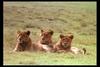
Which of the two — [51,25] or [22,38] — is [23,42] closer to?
[22,38]

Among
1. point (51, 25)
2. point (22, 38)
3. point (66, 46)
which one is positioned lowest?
point (66, 46)

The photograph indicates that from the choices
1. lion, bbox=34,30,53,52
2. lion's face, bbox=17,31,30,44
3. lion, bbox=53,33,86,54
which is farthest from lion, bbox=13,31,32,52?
lion, bbox=53,33,86,54

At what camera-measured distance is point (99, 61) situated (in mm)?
4023

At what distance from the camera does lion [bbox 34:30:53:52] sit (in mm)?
4062

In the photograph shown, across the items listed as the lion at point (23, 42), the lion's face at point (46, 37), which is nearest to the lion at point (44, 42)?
the lion's face at point (46, 37)

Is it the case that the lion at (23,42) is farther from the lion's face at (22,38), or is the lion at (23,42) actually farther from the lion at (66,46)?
the lion at (66,46)

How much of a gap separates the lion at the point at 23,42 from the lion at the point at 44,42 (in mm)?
102

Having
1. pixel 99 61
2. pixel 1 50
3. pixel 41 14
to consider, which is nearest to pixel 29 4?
pixel 41 14

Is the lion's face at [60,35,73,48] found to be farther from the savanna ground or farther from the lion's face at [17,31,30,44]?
the lion's face at [17,31,30,44]

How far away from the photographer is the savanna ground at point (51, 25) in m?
4.01

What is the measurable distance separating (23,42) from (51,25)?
0.46m

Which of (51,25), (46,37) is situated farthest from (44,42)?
(51,25)

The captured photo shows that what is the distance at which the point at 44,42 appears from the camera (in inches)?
160

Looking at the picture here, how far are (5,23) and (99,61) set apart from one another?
4.66ft
